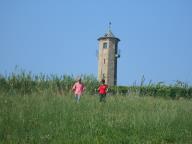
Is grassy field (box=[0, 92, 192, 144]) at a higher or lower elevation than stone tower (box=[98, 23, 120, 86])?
lower

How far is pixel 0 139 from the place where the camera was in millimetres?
7473

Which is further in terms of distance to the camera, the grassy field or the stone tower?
the stone tower

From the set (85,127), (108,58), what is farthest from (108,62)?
(85,127)

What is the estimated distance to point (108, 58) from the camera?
6944 cm

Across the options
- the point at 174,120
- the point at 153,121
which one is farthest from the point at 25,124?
the point at 174,120

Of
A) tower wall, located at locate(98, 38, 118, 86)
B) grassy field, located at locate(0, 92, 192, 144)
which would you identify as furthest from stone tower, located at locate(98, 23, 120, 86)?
grassy field, located at locate(0, 92, 192, 144)

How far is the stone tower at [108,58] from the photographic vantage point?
69.0 m

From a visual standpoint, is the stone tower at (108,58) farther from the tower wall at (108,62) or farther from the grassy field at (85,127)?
the grassy field at (85,127)

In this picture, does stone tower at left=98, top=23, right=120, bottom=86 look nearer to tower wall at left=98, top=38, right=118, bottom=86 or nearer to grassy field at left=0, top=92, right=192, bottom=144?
tower wall at left=98, top=38, right=118, bottom=86

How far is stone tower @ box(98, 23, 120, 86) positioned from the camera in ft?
226

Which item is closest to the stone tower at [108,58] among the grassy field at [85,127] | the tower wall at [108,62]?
the tower wall at [108,62]

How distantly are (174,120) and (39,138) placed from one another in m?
3.90

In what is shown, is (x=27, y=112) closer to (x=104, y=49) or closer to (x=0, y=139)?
(x=0, y=139)

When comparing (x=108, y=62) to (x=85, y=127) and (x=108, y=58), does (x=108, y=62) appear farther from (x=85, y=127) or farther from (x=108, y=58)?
(x=85, y=127)
